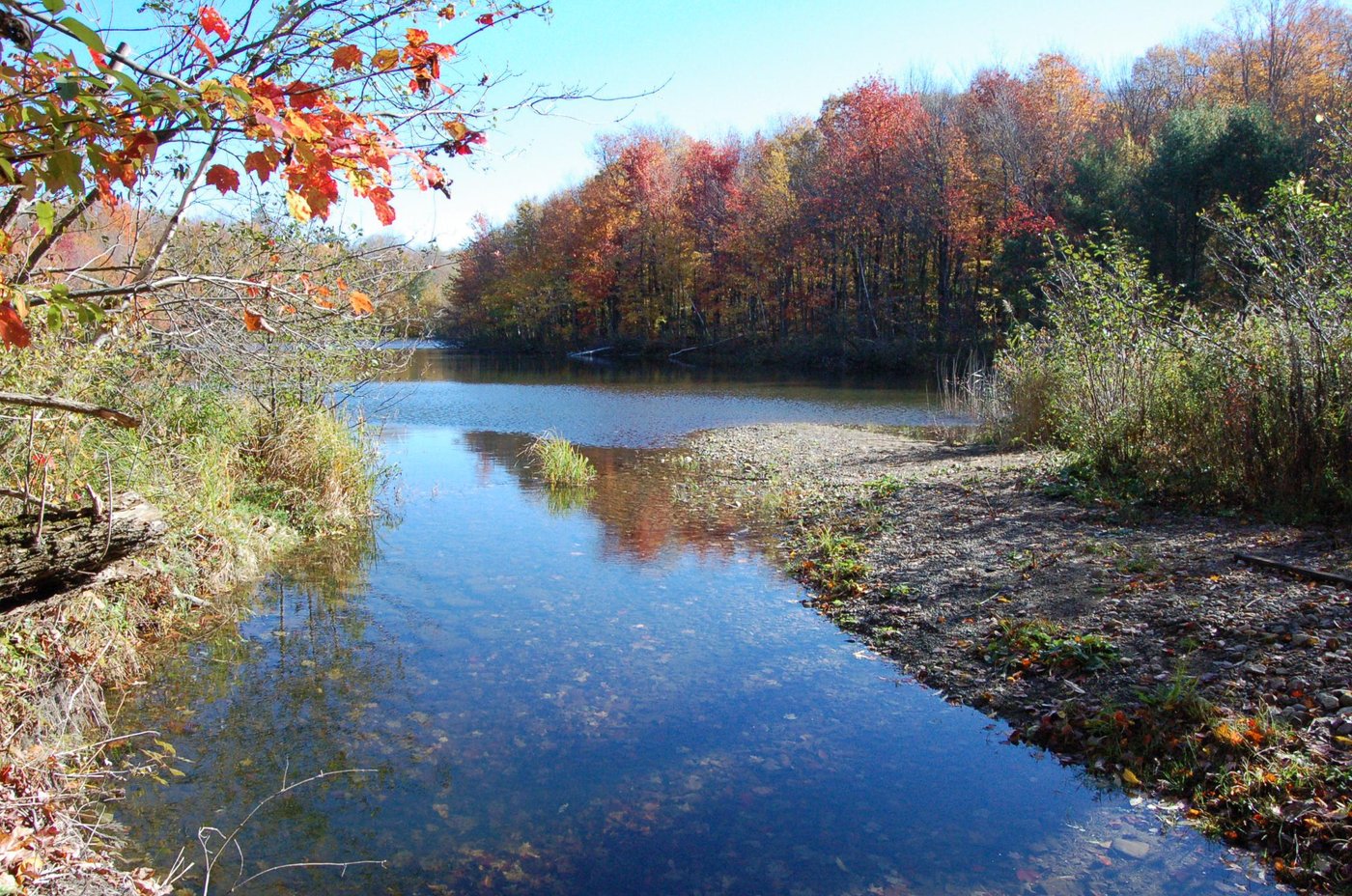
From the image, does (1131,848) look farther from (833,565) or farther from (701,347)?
(701,347)

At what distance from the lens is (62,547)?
13.8 ft

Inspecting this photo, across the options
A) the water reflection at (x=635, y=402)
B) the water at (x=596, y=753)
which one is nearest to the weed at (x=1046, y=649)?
the water at (x=596, y=753)

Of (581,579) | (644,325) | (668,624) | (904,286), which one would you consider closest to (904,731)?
(668,624)

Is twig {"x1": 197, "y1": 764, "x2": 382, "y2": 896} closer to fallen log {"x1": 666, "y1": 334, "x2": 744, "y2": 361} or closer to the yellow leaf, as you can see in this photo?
the yellow leaf

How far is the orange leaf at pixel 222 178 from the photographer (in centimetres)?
299

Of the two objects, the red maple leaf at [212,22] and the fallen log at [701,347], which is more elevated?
the fallen log at [701,347]

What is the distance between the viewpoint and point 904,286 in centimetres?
4231

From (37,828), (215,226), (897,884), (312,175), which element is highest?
(215,226)

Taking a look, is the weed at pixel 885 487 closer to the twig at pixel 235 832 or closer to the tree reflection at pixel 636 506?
the tree reflection at pixel 636 506

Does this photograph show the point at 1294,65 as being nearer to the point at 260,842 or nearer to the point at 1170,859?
the point at 1170,859

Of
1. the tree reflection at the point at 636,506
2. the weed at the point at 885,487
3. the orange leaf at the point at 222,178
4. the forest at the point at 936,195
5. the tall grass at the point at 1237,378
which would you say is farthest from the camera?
the forest at the point at 936,195

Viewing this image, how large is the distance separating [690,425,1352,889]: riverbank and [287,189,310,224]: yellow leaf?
4.98 metres

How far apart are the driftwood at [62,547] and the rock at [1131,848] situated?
17.0ft

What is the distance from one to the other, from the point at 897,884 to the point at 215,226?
27.2ft
